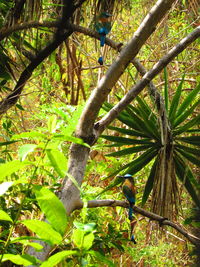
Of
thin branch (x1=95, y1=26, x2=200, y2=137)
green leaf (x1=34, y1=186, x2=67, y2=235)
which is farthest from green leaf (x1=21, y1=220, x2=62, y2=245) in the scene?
thin branch (x1=95, y1=26, x2=200, y2=137)

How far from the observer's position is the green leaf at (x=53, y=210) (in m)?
0.50

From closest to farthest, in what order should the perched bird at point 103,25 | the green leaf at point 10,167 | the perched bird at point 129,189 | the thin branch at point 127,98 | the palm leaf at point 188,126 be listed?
the green leaf at point 10,167, the thin branch at point 127,98, the perched bird at point 103,25, the perched bird at point 129,189, the palm leaf at point 188,126

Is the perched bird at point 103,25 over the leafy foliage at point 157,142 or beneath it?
over

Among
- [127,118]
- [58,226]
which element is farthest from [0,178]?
[127,118]

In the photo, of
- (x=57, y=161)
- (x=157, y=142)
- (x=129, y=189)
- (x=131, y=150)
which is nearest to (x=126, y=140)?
(x=131, y=150)

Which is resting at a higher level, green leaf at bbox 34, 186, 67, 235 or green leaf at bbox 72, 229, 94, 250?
green leaf at bbox 34, 186, 67, 235

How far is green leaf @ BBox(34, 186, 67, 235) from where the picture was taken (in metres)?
0.50

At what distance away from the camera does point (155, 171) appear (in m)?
1.91

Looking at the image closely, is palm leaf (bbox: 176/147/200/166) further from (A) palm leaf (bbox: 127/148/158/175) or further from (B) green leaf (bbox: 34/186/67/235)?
(B) green leaf (bbox: 34/186/67/235)

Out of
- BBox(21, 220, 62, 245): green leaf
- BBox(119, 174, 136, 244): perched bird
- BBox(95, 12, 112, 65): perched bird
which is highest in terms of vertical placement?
BBox(95, 12, 112, 65): perched bird

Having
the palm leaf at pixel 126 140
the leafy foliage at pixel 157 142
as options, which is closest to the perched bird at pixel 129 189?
the leafy foliage at pixel 157 142

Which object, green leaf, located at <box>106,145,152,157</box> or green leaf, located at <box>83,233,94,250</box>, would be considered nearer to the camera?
green leaf, located at <box>83,233,94,250</box>

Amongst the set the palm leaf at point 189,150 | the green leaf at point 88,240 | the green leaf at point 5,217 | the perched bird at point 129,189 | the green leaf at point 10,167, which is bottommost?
the perched bird at point 129,189

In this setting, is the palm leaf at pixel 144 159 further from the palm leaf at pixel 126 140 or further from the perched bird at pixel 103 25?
the perched bird at pixel 103 25
